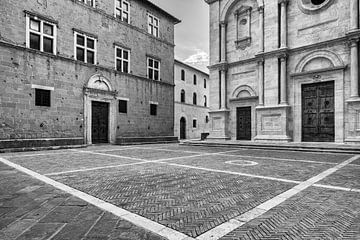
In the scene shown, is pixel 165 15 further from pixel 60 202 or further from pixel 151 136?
pixel 60 202

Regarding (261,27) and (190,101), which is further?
(190,101)

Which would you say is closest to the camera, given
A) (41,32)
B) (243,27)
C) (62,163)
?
(62,163)

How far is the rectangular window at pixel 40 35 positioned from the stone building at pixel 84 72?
0.06 m

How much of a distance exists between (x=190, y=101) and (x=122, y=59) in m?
19.6

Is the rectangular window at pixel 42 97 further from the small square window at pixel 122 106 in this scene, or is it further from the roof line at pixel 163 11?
the roof line at pixel 163 11

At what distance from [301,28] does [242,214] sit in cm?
1664

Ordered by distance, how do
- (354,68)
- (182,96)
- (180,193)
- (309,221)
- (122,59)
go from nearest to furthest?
1. (309,221)
2. (180,193)
3. (354,68)
4. (122,59)
5. (182,96)

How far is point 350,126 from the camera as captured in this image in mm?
13555

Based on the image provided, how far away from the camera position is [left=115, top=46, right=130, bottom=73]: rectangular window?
20373 mm

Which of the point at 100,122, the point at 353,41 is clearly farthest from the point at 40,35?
the point at 353,41

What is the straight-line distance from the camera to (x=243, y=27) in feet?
63.0

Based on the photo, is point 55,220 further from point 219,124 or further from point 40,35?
point 219,124

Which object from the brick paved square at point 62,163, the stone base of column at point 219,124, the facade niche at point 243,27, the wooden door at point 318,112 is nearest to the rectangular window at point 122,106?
the stone base of column at point 219,124

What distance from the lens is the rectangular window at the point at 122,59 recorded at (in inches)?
802
